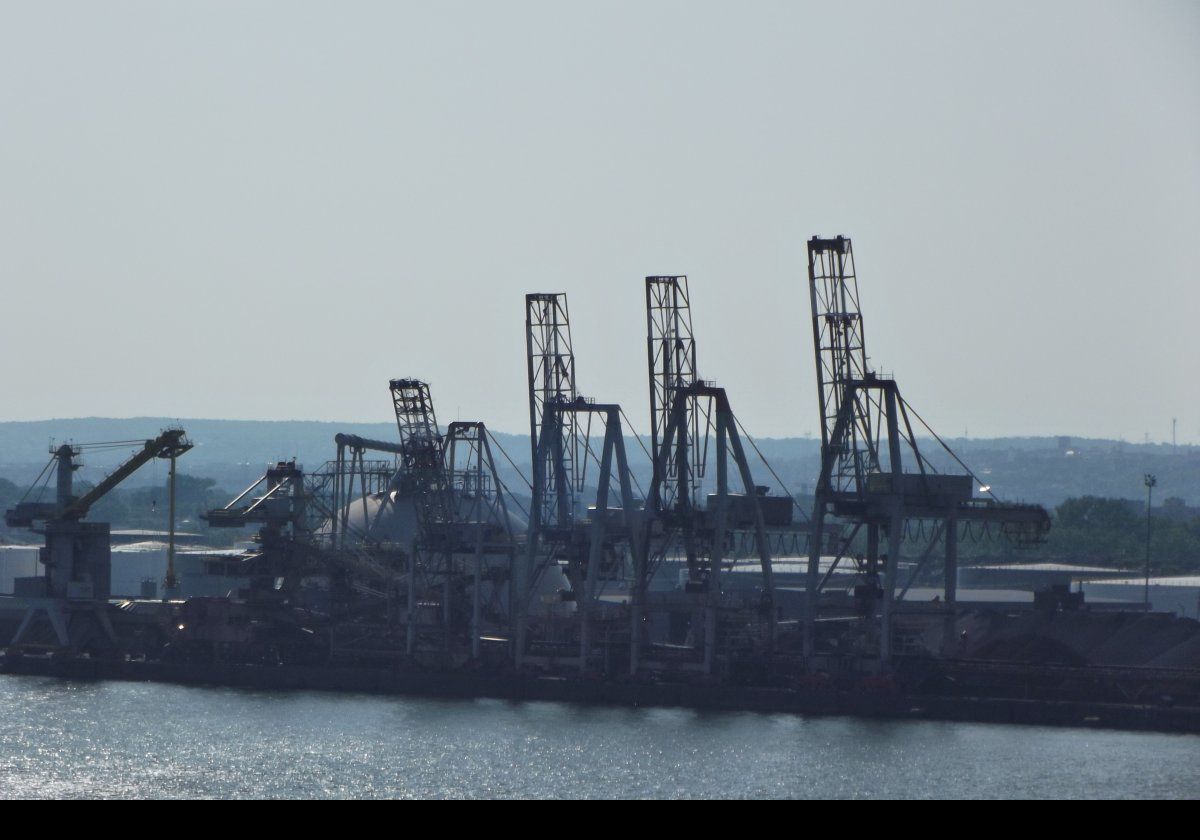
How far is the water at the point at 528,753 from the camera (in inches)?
1521

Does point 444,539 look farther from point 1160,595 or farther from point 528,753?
point 1160,595

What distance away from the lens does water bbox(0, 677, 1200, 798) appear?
3862cm

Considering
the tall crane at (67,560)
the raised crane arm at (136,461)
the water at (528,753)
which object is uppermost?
the raised crane arm at (136,461)

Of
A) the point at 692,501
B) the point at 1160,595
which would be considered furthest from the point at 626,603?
the point at 1160,595

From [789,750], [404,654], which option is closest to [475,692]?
[404,654]

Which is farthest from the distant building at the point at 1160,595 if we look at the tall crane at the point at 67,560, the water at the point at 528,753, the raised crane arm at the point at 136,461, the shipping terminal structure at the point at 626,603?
the tall crane at the point at 67,560

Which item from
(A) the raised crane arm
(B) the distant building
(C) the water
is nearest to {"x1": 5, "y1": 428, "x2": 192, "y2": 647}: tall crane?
(A) the raised crane arm

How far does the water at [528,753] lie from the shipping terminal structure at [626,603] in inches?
124

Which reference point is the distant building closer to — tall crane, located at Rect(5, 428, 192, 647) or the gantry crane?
the gantry crane

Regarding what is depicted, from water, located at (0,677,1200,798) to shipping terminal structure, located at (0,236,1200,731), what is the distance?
3.16 metres

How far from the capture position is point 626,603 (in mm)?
61312

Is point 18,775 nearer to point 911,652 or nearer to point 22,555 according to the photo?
point 911,652

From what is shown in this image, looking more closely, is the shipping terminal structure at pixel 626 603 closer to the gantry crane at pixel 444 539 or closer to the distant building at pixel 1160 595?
the gantry crane at pixel 444 539
